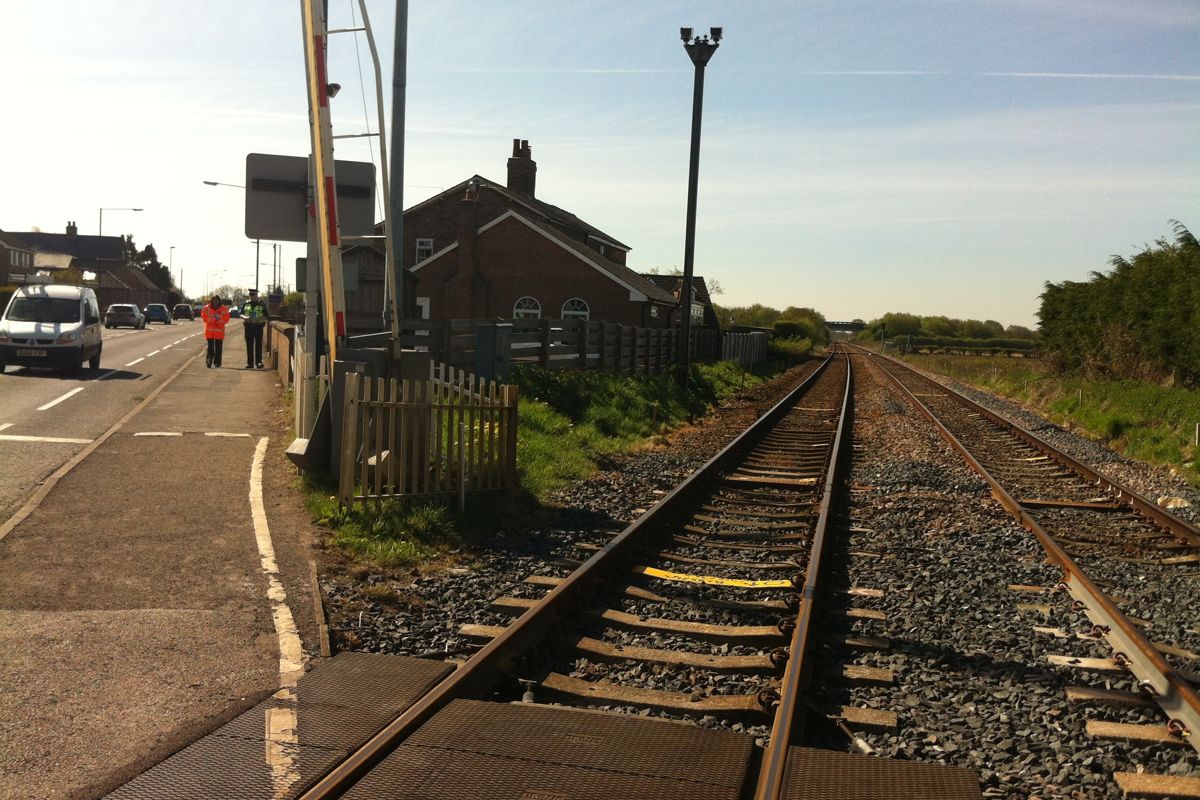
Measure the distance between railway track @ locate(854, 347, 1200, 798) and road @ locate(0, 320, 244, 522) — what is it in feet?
26.1

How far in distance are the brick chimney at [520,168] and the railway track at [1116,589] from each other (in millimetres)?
43089

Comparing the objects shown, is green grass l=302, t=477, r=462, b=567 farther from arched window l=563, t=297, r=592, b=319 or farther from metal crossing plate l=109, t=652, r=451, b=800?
arched window l=563, t=297, r=592, b=319

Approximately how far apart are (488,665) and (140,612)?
2.38 m

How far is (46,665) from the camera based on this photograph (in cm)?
536

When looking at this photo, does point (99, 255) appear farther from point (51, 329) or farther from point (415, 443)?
point (415, 443)

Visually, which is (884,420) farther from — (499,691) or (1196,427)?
(499,691)

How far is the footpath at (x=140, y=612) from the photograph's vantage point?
14.9 ft

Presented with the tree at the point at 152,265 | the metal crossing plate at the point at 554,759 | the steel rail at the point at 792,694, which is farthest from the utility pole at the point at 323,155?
the tree at the point at 152,265

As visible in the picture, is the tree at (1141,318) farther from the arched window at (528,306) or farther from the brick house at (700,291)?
the brick house at (700,291)

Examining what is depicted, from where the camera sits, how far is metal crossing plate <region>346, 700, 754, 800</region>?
397cm

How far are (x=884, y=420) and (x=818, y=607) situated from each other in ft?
53.8

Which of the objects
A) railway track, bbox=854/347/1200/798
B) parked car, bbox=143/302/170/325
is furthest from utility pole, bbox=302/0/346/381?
parked car, bbox=143/302/170/325

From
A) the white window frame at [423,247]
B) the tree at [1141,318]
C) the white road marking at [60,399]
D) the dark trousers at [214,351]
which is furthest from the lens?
the white window frame at [423,247]

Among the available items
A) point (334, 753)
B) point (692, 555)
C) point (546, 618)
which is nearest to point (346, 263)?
point (692, 555)
